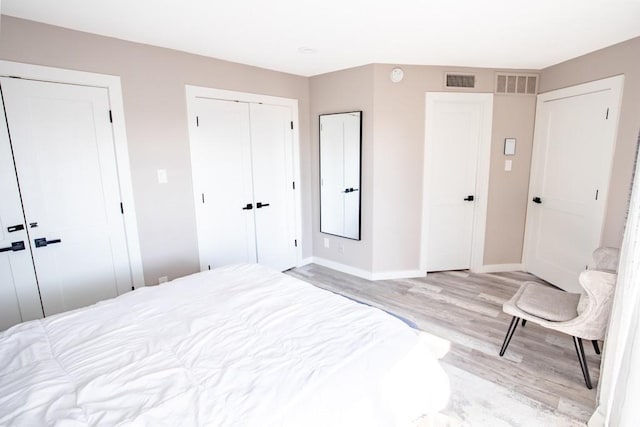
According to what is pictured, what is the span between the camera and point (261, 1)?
2014 millimetres

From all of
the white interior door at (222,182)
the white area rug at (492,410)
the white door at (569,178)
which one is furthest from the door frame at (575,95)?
the white interior door at (222,182)

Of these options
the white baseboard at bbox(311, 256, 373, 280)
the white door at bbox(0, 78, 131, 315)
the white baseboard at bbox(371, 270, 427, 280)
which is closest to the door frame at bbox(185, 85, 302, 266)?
the white baseboard at bbox(311, 256, 373, 280)

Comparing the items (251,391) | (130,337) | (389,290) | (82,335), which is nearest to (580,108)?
(389,290)

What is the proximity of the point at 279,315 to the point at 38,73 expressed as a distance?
2370 mm

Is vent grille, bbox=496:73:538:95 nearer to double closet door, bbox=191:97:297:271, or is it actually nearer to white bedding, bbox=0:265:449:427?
double closet door, bbox=191:97:297:271

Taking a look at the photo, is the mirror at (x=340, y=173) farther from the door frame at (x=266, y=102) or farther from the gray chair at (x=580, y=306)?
the gray chair at (x=580, y=306)

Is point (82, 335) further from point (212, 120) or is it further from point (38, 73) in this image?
point (212, 120)

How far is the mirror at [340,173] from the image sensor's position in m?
3.78

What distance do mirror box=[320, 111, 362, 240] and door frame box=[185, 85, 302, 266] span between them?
307 millimetres

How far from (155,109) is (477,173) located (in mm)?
3471

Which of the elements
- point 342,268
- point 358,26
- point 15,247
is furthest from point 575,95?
point 15,247

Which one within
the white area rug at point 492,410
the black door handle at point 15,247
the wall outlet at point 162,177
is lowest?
the white area rug at point 492,410

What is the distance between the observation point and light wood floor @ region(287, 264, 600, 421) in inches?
82.7

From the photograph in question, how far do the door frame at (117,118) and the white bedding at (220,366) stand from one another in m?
0.98
